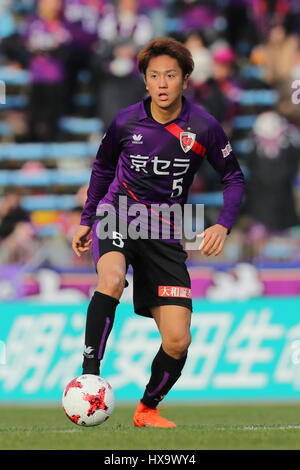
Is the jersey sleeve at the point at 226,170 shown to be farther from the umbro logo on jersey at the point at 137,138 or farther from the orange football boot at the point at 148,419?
the orange football boot at the point at 148,419

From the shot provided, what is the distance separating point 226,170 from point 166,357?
4.05 feet

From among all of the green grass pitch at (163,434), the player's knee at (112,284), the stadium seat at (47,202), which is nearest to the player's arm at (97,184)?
the player's knee at (112,284)

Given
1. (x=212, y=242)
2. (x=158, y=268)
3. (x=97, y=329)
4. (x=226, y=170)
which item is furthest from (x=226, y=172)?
(x=97, y=329)

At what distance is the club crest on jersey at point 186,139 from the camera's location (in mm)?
7223

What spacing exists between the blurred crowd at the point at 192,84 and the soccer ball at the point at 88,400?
6338 mm

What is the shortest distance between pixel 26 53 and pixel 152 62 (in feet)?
32.5

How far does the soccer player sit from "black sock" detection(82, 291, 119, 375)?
23cm

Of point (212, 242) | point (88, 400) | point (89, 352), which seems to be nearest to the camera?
point (88, 400)

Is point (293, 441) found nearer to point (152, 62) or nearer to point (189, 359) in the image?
point (152, 62)

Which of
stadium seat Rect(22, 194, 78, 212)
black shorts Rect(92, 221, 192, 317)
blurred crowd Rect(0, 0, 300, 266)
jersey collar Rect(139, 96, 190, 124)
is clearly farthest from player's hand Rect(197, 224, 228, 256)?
stadium seat Rect(22, 194, 78, 212)

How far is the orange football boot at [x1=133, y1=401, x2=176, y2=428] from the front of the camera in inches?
286

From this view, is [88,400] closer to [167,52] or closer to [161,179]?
[161,179]

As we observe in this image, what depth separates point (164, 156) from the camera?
23.7 ft

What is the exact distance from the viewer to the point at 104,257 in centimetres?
A: 711
